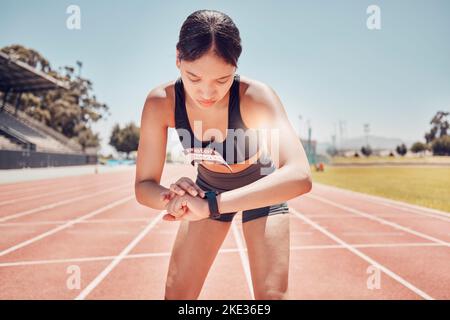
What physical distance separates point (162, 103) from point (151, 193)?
492 mm

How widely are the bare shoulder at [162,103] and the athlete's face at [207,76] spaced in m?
0.25

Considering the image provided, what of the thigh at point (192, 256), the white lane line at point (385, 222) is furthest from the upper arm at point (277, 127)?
the white lane line at point (385, 222)

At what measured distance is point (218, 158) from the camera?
1904mm

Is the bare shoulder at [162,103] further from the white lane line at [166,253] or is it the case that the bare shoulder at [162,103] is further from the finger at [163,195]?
the white lane line at [166,253]

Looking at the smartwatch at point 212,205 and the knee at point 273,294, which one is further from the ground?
the smartwatch at point 212,205

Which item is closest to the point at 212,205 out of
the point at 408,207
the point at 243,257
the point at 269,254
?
the point at 269,254

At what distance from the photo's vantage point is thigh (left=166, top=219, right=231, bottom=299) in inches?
75.7

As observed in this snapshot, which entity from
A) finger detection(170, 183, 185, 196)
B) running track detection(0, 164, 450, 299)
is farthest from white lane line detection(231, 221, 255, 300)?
finger detection(170, 183, 185, 196)

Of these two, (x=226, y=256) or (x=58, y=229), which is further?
(x=58, y=229)

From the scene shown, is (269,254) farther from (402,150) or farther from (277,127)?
(402,150)

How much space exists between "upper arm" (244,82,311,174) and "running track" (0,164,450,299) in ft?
8.85

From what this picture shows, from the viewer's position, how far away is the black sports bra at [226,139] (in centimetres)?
184

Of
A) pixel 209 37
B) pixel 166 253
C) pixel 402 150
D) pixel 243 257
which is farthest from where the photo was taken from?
pixel 402 150

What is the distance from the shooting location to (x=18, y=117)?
33.4 meters
